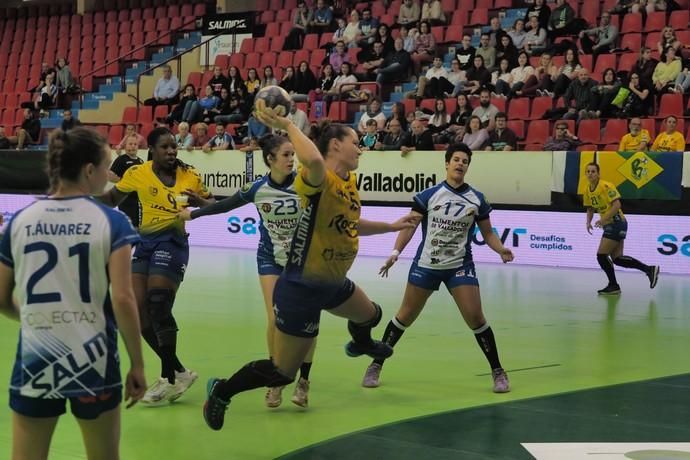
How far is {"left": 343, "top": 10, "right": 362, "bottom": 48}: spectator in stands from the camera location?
75.7 feet

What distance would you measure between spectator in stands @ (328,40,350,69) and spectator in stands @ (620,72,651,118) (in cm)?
708

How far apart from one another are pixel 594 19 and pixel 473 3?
3438 mm

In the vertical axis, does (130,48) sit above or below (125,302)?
above

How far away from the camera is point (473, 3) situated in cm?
2327

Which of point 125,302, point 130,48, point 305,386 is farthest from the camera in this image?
point 130,48

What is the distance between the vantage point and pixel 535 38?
20312mm

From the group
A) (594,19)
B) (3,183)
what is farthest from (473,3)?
(3,183)

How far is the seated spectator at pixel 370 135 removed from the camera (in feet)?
64.1

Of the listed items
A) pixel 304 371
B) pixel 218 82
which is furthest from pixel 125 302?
pixel 218 82

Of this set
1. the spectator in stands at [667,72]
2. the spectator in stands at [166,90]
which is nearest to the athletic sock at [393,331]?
the spectator in stands at [667,72]

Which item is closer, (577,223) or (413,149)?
(577,223)

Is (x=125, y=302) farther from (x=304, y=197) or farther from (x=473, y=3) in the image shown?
(x=473, y=3)

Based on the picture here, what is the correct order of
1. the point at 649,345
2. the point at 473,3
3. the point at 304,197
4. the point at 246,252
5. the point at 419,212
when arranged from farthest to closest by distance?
1. the point at 473,3
2. the point at 246,252
3. the point at 649,345
4. the point at 419,212
5. the point at 304,197

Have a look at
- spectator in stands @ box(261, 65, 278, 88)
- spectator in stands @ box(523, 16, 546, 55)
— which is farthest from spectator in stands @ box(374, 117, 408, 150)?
spectator in stands @ box(261, 65, 278, 88)
